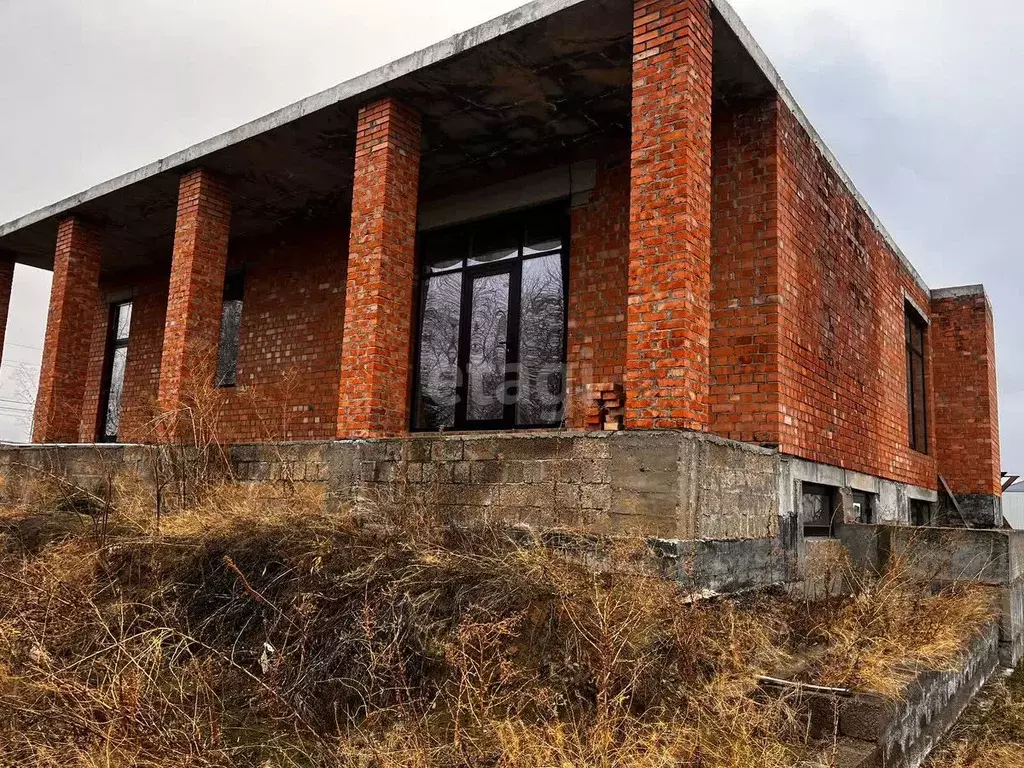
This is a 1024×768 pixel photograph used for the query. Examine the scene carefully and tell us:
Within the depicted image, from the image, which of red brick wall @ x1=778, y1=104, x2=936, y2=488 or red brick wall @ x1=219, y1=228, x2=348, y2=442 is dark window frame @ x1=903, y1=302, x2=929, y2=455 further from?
red brick wall @ x1=219, y1=228, x2=348, y2=442

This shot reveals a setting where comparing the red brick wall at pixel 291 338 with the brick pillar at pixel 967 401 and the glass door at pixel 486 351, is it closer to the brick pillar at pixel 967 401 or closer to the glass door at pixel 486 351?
the glass door at pixel 486 351

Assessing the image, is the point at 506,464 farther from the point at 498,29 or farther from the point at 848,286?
the point at 848,286

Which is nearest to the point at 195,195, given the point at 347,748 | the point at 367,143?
the point at 367,143

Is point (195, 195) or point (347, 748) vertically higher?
point (195, 195)

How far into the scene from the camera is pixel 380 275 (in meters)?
7.25

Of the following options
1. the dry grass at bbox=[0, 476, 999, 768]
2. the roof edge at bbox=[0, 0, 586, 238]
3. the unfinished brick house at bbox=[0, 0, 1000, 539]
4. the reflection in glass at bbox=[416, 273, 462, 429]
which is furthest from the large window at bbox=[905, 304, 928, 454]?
the roof edge at bbox=[0, 0, 586, 238]

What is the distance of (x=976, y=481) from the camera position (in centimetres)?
1288

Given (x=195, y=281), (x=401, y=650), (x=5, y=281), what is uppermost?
(x=5, y=281)

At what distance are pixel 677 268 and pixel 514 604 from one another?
8.69 ft

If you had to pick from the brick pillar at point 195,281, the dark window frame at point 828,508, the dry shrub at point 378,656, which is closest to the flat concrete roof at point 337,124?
the brick pillar at point 195,281

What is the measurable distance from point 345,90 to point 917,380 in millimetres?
10338

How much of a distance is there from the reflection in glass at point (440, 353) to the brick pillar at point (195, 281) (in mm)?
2562

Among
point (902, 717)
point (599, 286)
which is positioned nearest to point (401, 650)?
point (902, 717)

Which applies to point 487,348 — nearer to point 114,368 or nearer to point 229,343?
point 229,343
